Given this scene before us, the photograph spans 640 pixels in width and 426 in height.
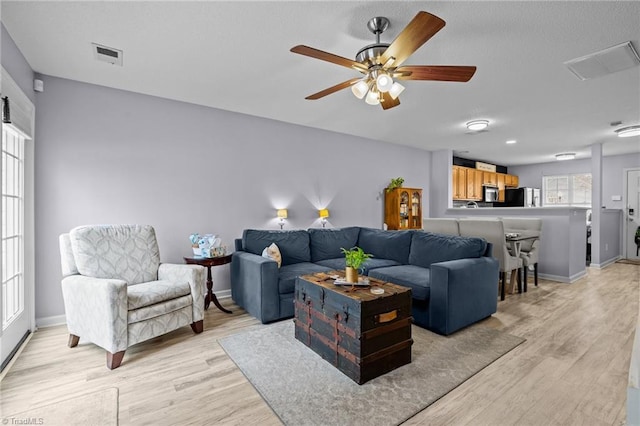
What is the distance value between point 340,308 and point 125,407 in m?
1.48

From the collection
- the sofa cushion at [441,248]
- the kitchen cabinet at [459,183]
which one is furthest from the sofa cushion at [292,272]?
the kitchen cabinet at [459,183]

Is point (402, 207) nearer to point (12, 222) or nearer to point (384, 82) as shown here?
point (384, 82)

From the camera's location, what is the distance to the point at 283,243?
3.94m

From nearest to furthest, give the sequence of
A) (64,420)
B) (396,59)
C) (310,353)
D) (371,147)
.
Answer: (64,420) < (396,59) < (310,353) < (371,147)

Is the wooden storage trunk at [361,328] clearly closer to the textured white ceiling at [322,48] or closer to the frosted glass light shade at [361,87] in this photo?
the frosted glass light shade at [361,87]

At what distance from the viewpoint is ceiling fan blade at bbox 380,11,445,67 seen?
1.63m

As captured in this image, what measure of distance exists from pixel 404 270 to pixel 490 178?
6.17m

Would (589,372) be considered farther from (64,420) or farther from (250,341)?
(64,420)

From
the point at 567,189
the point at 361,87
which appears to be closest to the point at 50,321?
the point at 361,87

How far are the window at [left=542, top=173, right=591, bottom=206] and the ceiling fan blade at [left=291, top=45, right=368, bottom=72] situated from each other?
8.80 metres

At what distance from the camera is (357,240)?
4.74m

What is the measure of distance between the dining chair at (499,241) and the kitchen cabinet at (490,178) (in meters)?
4.18

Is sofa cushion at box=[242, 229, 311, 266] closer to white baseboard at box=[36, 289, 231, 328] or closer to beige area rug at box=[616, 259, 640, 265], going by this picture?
white baseboard at box=[36, 289, 231, 328]

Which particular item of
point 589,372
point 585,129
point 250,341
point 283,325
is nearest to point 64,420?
point 250,341
